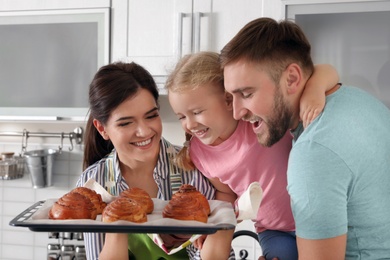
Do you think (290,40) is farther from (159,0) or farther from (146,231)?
(159,0)

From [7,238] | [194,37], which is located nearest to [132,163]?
[194,37]

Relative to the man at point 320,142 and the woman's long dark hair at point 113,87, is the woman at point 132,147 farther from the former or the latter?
the man at point 320,142

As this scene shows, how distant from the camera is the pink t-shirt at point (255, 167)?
130 cm

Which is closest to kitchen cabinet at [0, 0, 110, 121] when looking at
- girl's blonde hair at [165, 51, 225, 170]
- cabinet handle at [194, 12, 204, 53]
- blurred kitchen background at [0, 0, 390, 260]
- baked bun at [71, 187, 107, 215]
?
blurred kitchen background at [0, 0, 390, 260]

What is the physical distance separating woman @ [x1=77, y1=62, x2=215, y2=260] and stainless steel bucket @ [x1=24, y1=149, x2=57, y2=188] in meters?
1.04

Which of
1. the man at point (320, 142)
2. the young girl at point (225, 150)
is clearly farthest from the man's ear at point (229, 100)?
the man at point (320, 142)

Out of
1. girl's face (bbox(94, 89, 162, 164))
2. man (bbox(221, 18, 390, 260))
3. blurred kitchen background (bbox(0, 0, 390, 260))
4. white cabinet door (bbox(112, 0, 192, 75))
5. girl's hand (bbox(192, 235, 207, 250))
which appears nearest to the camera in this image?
man (bbox(221, 18, 390, 260))

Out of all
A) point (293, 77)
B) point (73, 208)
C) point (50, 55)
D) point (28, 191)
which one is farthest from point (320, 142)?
point (28, 191)

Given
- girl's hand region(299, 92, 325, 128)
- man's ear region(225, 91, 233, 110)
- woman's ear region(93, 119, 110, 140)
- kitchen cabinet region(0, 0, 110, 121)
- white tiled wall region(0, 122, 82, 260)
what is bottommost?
white tiled wall region(0, 122, 82, 260)

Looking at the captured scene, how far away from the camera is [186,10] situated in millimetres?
2035

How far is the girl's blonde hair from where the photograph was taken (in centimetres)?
128

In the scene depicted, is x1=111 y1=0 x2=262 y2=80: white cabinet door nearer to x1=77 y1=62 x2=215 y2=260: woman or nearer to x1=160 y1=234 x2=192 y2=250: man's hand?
x1=77 y1=62 x2=215 y2=260: woman

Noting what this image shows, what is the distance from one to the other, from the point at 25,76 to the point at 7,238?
86 centimetres

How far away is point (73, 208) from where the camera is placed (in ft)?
3.53
